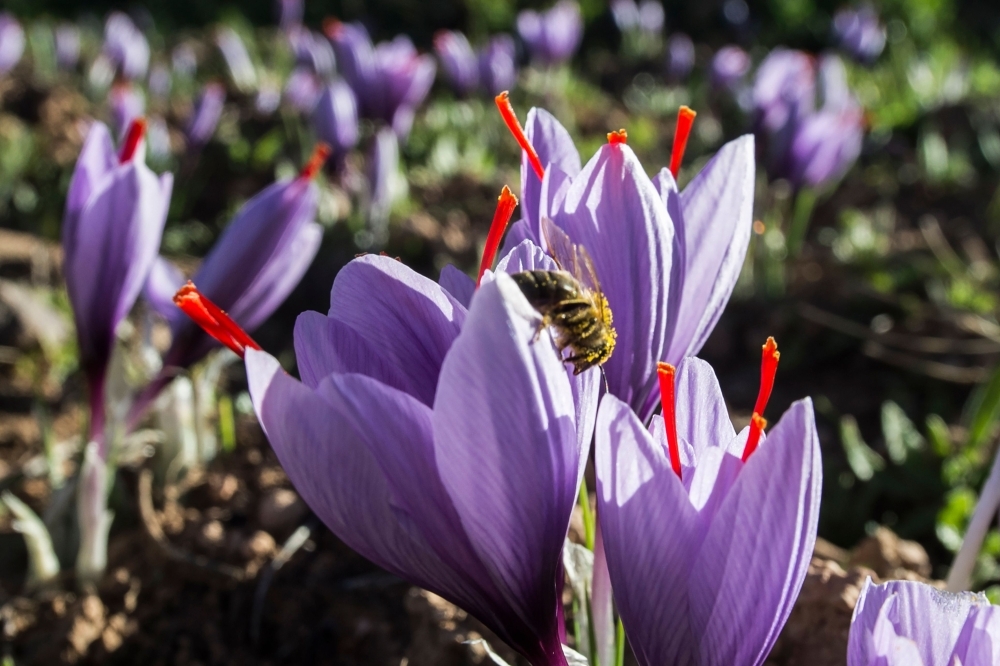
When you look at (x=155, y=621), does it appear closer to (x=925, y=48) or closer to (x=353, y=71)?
(x=353, y=71)

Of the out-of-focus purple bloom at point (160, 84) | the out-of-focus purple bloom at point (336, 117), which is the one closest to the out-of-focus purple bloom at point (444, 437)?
the out-of-focus purple bloom at point (336, 117)

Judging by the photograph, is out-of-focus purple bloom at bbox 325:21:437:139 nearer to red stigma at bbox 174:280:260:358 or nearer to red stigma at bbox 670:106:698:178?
red stigma at bbox 670:106:698:178

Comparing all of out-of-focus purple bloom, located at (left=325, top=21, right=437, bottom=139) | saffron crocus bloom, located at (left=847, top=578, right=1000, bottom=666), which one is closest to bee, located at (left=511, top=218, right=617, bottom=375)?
saffron crocus bloom, located at (left=847, top=578, right=1000, bottom=666)

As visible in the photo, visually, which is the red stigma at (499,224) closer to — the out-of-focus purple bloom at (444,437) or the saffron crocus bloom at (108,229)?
the out-of-focus purple bloom at (444,437)

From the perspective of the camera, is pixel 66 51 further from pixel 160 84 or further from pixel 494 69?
pixel 494 69

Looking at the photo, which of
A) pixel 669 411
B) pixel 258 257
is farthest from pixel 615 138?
Answer: pixel 258 257

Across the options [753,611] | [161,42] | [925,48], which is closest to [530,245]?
[753,611]
